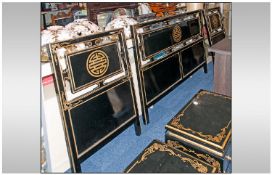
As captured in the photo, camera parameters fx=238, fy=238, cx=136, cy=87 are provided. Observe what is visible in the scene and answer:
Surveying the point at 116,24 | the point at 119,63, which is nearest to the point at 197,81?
the point at 116,24

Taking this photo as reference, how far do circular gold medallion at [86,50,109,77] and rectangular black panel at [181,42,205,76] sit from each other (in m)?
1.49

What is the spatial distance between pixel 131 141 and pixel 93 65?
3.09ft

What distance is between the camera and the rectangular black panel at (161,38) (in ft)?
8.03

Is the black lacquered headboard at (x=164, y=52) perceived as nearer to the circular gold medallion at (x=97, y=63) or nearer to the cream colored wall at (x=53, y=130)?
the circular gold medallion at (x=97, y=63)

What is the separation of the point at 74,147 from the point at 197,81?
8.31ft

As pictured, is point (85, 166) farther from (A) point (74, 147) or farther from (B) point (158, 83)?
(B) point (158, 83)

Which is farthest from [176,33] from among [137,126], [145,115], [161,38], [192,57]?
[137,126]

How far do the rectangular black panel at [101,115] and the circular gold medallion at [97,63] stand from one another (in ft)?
0.59

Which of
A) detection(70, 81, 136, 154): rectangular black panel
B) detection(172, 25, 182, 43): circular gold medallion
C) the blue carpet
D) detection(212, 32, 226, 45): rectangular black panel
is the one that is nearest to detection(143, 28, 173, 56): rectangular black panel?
detection(172, 25, 182, 43): circular gold medallion

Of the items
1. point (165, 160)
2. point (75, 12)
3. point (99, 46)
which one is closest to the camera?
point (165, 160)

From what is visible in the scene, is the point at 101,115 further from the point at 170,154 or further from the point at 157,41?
the point at 157,41

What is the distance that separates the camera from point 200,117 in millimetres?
1742

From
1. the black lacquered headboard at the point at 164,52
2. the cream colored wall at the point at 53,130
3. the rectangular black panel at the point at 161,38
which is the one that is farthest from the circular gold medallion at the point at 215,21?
the cream colored wall at the point at 53,130

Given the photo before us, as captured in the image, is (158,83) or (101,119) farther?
(158,83)
